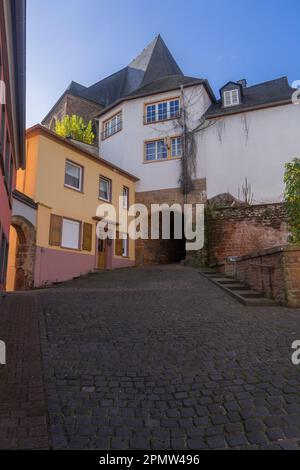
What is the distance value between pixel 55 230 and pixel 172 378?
12.4 m

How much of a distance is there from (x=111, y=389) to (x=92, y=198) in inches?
593

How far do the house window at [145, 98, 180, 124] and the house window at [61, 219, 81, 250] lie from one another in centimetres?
999

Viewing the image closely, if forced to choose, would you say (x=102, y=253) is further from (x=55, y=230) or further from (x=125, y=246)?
(x=55, y=230)

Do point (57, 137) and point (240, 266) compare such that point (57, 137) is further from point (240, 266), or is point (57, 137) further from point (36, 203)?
point (240, 266)

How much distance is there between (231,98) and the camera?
2208cm

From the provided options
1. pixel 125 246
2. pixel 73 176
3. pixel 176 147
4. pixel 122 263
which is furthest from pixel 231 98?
pixel 122 263

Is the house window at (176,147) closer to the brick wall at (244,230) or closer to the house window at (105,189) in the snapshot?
the house window at (105,189)

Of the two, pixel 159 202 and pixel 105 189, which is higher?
pixel 105 189

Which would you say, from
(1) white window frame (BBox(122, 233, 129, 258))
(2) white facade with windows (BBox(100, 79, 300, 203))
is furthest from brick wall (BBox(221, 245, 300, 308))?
(1) white window frame (BBox(122, 233, 129, 258))

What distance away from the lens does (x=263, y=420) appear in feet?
9.32

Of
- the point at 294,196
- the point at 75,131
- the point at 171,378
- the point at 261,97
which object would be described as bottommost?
the point at 171,378

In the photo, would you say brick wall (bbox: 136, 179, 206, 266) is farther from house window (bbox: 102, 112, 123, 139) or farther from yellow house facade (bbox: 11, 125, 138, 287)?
house window (bbox: 102, 112, 123, 139)

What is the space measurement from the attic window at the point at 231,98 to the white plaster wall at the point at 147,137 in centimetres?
119

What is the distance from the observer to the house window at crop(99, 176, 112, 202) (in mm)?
18994
